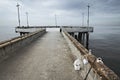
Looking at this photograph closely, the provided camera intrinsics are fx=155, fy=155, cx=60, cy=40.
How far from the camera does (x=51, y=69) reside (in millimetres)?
6402

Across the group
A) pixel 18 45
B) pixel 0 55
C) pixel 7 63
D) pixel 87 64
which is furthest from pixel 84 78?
pixel 18 45

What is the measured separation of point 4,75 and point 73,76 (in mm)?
2552

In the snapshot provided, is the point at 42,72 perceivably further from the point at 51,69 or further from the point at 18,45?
the point at 18,45

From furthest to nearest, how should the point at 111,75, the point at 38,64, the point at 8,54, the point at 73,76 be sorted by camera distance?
the point at 8,54, the point at 38,64, the point at 73,76, the point at 111,75

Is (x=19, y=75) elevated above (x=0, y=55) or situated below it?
below

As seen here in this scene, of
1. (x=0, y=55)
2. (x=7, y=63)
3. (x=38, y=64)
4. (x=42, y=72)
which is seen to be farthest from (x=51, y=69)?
(x=0, y=55)

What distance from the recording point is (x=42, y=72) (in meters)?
6.04

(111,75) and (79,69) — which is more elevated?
(111,75)

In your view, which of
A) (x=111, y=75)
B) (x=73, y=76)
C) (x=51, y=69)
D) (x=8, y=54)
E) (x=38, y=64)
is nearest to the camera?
(x=111, y=75)

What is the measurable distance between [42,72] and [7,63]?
7.01ft

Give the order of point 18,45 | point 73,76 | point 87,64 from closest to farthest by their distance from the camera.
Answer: point 87,64 < point 73,76 < point 18,45

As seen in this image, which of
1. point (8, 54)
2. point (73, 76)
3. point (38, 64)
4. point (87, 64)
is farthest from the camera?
point (8, 54)

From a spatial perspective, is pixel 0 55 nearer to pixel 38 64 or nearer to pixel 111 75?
pixel 38 64

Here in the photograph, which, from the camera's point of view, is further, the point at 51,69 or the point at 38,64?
the point at 38,64
